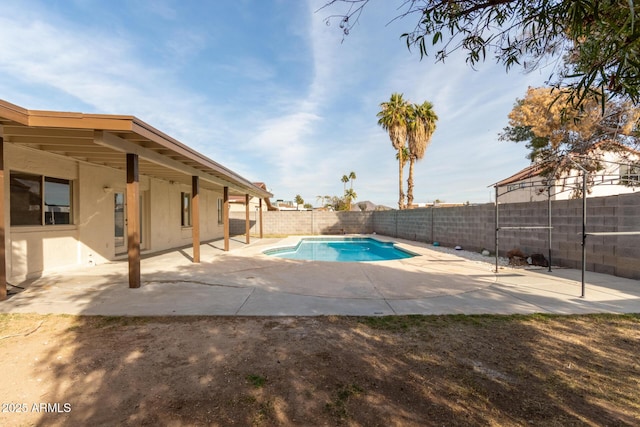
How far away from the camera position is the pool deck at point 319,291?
438 centimetres

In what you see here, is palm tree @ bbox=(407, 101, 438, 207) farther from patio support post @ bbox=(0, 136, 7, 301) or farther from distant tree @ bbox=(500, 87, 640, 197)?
patio support post @ bbox=(0, 136, 7, 301)

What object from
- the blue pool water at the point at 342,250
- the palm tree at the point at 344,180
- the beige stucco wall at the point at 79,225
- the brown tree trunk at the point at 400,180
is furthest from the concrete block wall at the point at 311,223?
the palm tree at the point at 344,180

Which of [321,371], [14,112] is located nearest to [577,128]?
[321,371]

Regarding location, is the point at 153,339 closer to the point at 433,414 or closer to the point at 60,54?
the point at 433,414

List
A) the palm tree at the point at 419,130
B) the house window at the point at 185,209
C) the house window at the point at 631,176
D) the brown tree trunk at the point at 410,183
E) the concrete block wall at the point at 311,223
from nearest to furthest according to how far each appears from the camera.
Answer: the house window at the point at 631,176 → the house window at the point at 185,209 → the brown tree trunk at the point at 410,183 → the palm tree at the point at 419,130 → the concrete block wall at the point at 311,223

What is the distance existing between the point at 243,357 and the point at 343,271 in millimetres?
4702

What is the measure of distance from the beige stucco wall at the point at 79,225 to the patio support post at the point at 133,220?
8.17 ft

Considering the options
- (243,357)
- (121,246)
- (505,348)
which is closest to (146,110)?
(121,246)

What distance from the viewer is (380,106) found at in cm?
2138

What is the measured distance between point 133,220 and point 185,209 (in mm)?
8621

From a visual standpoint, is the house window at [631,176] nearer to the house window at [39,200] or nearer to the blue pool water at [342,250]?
the blue pool water at [342,250]

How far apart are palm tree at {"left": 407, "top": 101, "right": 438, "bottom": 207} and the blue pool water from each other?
5.60m

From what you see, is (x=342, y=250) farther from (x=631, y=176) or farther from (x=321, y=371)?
(x=321, y=371)

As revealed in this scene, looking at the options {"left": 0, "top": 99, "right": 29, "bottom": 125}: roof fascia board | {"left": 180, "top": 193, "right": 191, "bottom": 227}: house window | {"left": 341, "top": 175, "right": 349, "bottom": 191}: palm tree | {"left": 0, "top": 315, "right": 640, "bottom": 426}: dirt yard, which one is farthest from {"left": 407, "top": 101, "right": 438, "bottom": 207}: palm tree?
{"left": 341, "top": 175, "right": 349, "bottom": 191}: palm tree
